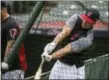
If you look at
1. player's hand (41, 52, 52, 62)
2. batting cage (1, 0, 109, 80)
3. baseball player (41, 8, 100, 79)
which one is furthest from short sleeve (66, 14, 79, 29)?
player's hand (41, 52, 52, 62)

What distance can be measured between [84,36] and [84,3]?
372 millimetres

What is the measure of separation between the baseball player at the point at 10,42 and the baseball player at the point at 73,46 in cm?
22

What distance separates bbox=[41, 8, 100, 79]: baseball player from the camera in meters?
3.03

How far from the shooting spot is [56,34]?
334 centimetres

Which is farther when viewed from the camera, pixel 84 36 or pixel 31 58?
pixel 31 58

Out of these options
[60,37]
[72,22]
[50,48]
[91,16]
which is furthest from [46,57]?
[91,16]

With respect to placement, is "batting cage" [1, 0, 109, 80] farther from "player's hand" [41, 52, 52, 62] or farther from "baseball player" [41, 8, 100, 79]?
"player's hand" [41, 52, 52, 62]

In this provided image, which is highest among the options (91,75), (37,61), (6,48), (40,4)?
(40,4)

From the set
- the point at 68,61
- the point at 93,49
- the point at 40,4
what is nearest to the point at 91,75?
the point at 93,49

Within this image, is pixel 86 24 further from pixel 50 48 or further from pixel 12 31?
pixel 12 31

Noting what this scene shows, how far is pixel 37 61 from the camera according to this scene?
3271mm

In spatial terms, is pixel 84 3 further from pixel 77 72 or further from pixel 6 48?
pixel 6 48

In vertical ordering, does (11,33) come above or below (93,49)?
above

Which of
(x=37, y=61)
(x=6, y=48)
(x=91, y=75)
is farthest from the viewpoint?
(x=91, y=75)
